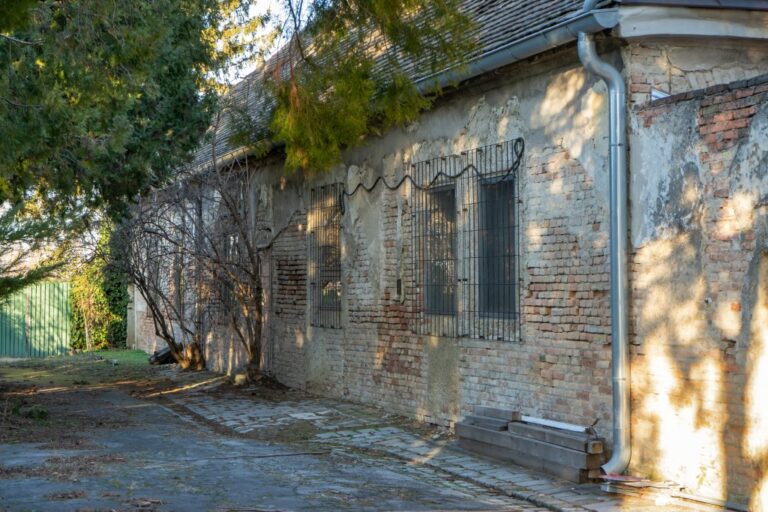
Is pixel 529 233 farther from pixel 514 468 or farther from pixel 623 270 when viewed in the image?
pixel 514 468

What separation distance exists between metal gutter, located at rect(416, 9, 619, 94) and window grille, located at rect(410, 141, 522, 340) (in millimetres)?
875

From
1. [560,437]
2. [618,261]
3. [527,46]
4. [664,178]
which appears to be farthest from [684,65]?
[560,437]

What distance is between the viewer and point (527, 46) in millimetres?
9164

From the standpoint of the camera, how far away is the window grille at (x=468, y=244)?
10211 mm

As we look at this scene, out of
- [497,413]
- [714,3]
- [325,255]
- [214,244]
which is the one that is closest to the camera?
[714,3]

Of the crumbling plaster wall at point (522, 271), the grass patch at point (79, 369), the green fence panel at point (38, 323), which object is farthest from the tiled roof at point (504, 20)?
the green fence panel at point (38, 323)

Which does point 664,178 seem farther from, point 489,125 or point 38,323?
point 38,323

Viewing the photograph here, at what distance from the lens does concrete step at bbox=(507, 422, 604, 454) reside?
8211mm

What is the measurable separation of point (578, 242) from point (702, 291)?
166 cm

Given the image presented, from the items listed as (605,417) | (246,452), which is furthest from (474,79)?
(246,452)

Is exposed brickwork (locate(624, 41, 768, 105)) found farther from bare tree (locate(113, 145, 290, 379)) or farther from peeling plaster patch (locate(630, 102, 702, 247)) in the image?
bare tree (locate(113, 145, 290, 379))

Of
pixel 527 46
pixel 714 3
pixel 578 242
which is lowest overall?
pixel 578 242

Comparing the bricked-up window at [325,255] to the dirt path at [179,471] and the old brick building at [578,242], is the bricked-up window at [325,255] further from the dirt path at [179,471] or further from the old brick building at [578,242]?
the dirt path at [179,471]

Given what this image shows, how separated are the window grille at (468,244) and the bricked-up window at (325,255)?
2373mm
